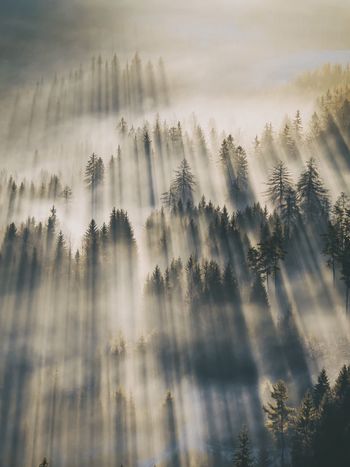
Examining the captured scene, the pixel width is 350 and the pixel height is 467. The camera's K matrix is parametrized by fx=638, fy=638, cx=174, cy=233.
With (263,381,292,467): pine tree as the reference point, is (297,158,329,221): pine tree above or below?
above

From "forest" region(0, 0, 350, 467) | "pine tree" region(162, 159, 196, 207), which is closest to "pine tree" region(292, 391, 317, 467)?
"forest" region(0, 0, 350, 467)

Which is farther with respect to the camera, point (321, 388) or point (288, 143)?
point (288, 143)

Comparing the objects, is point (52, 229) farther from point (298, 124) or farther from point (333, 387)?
point (333, 387)

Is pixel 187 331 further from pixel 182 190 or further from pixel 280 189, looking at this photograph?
pixel 182 190

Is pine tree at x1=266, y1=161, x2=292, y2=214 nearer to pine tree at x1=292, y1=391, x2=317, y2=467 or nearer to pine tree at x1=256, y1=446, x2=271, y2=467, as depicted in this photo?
pine tree at x1=256, y1=446, x2=271, y2=467

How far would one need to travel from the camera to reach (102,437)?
3558 inches

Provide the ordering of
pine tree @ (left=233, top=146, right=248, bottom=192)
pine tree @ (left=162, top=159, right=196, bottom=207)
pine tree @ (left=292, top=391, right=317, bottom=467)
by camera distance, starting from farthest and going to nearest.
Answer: pine tree @ (left=233, top=146, right=248, bottom=192)
pine tree @ (left=162, top=159, right=196, bottom=207)
pine tree @ (left=292, top=391, right=317, bottom=467)

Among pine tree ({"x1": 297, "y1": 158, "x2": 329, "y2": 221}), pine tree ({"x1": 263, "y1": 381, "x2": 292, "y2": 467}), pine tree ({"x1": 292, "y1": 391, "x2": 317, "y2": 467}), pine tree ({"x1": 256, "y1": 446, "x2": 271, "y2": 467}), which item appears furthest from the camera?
pine tree ({"x1": 297, "y1": 158, "x2": 329, "y2": 221})

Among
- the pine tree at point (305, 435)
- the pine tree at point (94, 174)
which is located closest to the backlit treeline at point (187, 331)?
the pine tree at point (305, 435)

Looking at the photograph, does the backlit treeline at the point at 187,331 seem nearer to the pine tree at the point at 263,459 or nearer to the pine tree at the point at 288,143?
the pine tree at the point at 263,459

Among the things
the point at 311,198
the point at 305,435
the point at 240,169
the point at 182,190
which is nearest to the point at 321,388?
the point at 305,435

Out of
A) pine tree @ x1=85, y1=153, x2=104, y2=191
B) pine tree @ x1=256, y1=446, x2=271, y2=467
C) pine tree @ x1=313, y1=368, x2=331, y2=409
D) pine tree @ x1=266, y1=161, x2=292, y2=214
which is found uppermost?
pine tree @ x1=85, y1=153, x2=104, y2=191

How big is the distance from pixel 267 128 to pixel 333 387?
10221 cm

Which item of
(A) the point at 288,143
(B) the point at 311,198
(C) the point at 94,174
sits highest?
(C) the point at 94,174
